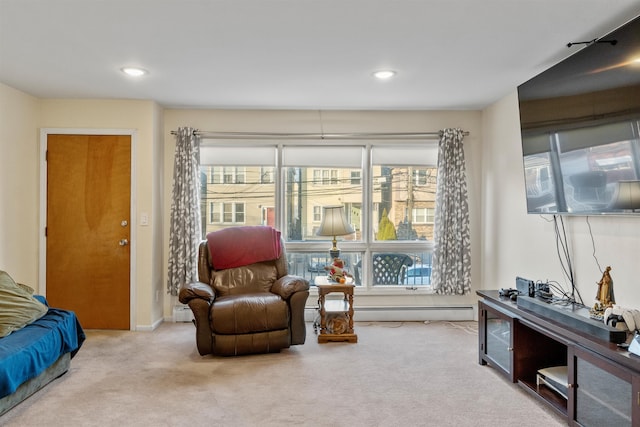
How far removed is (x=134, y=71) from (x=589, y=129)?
3.17m

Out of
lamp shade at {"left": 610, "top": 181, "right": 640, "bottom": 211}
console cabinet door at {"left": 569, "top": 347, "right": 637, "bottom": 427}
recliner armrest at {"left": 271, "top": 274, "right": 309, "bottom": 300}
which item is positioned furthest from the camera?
recliner armrest at {"left": 271, "top": 274, "right": 309, "bottom": 300}

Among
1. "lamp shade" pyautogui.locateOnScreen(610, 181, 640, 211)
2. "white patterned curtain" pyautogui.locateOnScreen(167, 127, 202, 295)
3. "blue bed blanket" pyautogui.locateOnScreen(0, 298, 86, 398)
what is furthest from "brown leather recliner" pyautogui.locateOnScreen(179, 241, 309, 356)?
"lamp shade" pyautogui.locateOnScreen(610, 181, 640, 211)

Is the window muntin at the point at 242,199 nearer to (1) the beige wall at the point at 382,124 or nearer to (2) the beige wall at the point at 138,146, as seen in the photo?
(1) the beige wall at the point at 382,124

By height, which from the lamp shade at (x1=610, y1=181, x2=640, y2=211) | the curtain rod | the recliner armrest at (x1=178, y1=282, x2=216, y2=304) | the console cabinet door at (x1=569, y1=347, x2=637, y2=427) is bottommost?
the console cabinet door at (x1=569, y1=347, x2=637, y2=427)

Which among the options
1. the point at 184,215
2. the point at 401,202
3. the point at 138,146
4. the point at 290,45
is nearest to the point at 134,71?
the point at 138,146

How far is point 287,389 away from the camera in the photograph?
2.80m

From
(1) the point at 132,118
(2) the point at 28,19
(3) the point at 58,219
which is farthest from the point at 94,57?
(3) the point at 58,219

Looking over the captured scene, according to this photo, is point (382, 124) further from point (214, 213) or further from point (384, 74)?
point (214, 213)

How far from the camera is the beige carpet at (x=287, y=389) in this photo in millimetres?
2416

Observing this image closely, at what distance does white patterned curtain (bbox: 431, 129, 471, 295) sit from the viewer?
448 centimetres

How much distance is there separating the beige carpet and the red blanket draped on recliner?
84 centimetres

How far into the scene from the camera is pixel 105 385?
2871mm

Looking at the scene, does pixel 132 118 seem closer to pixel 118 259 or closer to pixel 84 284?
pixel 118 259

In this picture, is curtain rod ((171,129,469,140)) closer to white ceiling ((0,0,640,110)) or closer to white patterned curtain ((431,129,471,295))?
white patterned curtain ((431,129,471,295))
